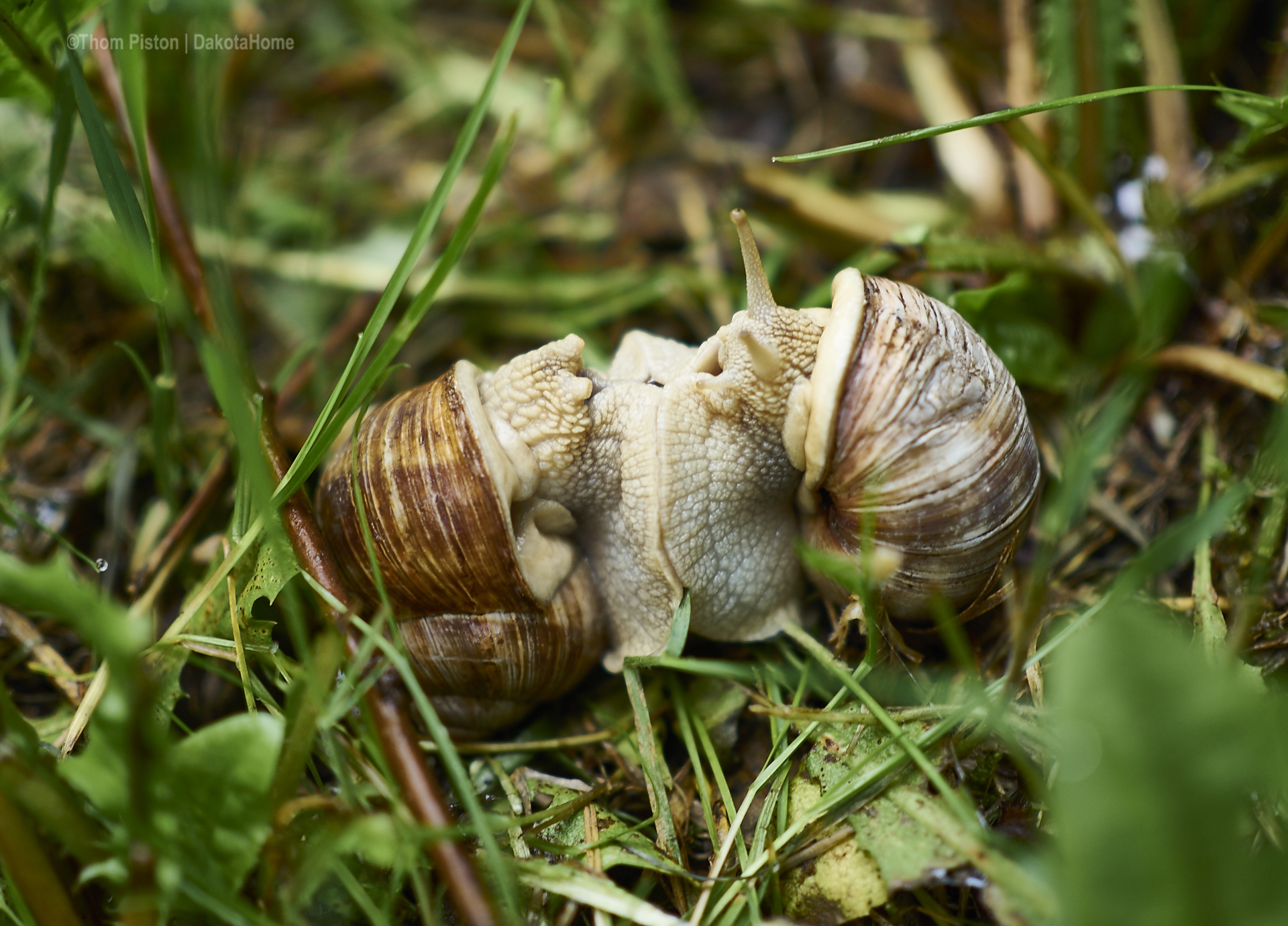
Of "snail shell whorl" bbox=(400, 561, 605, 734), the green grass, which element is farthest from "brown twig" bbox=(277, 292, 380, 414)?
"snail shell whorl" bbox=(400, 561, 605, 734)

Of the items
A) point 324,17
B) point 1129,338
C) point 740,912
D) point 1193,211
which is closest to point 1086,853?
point 740,912

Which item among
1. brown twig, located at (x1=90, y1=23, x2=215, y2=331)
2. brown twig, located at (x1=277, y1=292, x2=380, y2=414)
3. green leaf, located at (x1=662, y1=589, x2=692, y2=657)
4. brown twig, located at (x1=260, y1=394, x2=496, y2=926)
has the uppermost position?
brown twig, located at (x1=90, y1=23, x2=215, y2=331)

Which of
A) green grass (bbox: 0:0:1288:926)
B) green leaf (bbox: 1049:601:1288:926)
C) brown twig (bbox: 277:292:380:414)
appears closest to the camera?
green leaf (bbox: 1049:601:1288:926)

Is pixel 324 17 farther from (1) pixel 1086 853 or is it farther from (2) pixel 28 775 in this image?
(1) pixel 1086 853

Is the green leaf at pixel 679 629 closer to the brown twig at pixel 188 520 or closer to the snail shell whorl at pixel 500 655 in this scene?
the snail shell whorl at pixel 500 655

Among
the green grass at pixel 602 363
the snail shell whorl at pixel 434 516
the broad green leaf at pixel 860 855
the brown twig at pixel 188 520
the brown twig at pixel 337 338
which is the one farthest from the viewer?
the brown twig at pixel 337 338

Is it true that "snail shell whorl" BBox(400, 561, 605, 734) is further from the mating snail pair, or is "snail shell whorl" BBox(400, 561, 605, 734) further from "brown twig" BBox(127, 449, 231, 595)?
"brown twig" BBox(127, 449, 231, 595)

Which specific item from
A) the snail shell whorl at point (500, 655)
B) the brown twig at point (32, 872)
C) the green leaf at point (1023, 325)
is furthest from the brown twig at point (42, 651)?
the green leaf at point (1023, 325)

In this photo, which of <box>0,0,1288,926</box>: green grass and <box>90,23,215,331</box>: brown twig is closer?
<box>0,0,1288,926</box>: green grass
